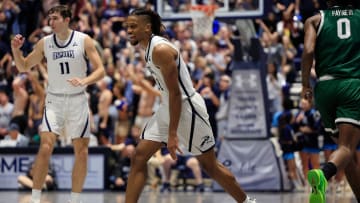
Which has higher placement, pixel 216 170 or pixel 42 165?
pixel 216 170

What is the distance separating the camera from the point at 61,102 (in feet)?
36.5

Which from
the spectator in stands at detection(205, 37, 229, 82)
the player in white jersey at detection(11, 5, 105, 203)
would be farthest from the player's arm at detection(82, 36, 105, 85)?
the spectator in stands at detection(205, 37, 229, 82)

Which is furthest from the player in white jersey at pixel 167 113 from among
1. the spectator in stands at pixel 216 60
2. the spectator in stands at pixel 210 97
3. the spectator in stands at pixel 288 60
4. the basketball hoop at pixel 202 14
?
the spectator in stands at pixel 216 60

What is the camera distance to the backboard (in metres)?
16.4

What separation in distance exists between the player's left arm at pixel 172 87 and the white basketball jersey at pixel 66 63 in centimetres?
282

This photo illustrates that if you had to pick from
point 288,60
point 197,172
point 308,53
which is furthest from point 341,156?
point 288,60

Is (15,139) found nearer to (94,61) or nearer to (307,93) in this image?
(94,61)

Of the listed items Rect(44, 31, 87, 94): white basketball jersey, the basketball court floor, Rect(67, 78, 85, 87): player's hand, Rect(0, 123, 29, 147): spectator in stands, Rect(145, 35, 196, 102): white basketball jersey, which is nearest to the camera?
Rect(145, 35, 196, 102): white basketball jersey

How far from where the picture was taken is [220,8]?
1677 centimetres

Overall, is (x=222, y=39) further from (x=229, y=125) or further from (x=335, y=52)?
(x=335, y=52)

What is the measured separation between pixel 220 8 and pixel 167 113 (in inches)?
326

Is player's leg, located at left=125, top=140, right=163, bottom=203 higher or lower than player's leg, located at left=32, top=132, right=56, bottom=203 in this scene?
higher

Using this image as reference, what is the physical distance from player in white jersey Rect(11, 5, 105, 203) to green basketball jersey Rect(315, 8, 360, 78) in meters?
3.32

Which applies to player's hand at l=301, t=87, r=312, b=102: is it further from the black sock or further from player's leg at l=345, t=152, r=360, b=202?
player's leg at l=345, t=152, r=360, b=202
